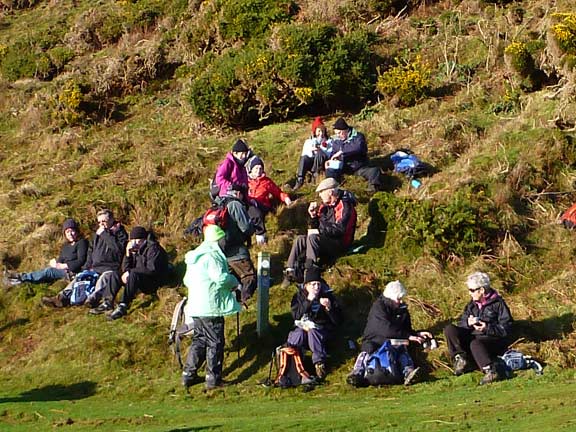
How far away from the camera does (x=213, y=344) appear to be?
1086cm

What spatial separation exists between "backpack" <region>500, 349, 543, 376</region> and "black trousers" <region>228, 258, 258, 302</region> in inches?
140

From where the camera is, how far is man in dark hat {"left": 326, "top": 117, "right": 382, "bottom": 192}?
49.8ft

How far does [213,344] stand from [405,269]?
11.8ft

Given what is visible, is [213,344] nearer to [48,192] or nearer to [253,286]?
[253,286]

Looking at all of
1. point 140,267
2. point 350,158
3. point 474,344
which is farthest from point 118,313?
point 474,344

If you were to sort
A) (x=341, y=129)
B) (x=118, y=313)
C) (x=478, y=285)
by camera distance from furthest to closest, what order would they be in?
(x=341, y=129), (x=118, y=313), (x=478, y=285)

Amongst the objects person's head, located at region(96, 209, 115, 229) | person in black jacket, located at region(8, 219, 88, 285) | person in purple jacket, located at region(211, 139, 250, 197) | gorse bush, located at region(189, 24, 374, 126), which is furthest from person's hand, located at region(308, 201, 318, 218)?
gorse bush, located at region(189, 24, 374, 126)

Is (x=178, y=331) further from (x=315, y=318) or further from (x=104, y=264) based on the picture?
(x=104, y=264)

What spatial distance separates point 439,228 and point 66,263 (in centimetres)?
558

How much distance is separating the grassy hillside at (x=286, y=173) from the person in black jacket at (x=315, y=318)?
0.40 meters

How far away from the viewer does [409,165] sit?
15477mm

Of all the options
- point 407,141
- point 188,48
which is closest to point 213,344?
point 407,141

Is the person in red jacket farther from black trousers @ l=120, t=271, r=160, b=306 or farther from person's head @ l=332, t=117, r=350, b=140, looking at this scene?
black trousers @ l=120, t=271, r=160, b=306

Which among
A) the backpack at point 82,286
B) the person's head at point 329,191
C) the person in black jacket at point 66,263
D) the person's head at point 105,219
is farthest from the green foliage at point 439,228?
the person in black jacket at point 66,263
